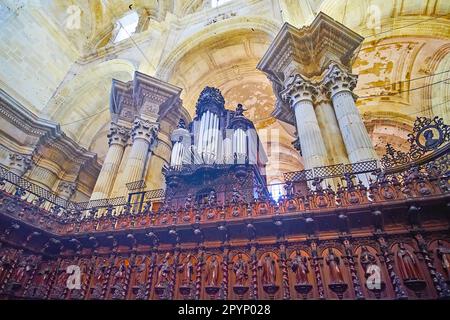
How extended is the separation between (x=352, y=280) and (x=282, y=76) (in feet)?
19.0

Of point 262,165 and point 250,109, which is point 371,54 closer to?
point 250,109

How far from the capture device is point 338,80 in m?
5.90

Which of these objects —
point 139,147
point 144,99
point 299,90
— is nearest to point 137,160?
point 139,147

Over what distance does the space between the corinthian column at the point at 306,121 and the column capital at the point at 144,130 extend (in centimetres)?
390

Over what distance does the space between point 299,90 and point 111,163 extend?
5.60 meters

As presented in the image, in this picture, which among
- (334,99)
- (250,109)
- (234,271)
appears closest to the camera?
(234,271)

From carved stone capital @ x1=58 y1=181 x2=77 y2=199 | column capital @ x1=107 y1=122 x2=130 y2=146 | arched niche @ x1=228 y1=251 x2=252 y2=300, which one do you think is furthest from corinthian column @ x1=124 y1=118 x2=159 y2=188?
carved stone capital @ x1=58 y1=181 x2=77 y2=199

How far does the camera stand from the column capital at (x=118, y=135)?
783cm

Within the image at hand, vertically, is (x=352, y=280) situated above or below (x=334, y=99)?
below

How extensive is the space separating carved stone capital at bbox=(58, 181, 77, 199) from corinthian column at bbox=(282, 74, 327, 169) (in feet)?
30.0

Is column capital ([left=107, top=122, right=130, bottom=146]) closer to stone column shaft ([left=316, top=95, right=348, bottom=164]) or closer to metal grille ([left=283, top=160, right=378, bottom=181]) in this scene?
metal grille ([left=283, top=160, right=378, bottom=181])
